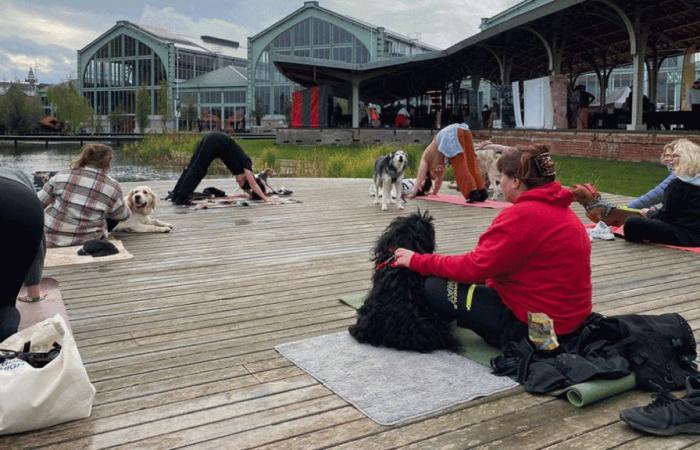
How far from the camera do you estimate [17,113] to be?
6281 cm

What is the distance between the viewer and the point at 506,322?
3.61 metres

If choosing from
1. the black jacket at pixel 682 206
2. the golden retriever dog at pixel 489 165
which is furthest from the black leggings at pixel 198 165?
the black jacket at pixel 682 206

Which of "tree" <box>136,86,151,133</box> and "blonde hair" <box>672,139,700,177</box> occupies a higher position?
"tree" <box>136,86,151,133</box>

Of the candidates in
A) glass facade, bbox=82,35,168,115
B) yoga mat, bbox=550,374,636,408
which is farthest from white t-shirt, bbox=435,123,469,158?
glass facade, bbox=82,35,168,115

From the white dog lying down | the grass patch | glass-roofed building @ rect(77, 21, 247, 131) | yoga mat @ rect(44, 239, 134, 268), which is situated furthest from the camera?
glass-roofed building @ rect(77, 21, 247, 131)

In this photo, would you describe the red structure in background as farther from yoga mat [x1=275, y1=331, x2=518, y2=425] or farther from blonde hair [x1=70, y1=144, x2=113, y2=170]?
yoga mat [x1=275, y1=331, x2=518, y2=425]

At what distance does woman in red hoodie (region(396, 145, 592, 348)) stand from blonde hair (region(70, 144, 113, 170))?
4394 millimetres

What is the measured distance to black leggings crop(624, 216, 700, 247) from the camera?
7.09 meters

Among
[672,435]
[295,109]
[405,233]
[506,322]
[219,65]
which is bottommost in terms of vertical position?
[672,435]

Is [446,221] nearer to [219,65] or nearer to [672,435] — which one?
[672,435]


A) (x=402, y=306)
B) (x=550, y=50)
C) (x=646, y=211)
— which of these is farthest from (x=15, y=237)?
(x=550, y=50)

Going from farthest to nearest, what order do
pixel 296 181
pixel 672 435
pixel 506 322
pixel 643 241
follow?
pixel 296 181 → pixel 643 241 → pixel 506 322 → pixel 672 435

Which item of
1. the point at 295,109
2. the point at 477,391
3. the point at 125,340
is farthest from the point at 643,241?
the point at 295,109

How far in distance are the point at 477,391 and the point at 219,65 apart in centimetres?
8325
